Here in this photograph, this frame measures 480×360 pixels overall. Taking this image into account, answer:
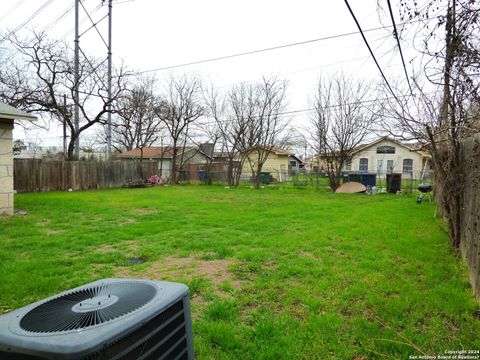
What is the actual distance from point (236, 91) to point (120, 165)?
8510 millimetres

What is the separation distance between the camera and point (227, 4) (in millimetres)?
5695

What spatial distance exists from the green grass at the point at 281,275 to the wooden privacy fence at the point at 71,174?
24.4 ft

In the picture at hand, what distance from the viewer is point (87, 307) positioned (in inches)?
44.3

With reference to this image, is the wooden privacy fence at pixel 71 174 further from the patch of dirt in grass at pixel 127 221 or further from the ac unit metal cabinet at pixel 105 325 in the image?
→ the ac unit metal cabinet at pixel 105 325

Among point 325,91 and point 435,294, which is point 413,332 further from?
point 325,91

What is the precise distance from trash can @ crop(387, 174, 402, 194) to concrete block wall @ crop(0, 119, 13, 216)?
50.2 ft

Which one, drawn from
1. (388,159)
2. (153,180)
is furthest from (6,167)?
(388,159)

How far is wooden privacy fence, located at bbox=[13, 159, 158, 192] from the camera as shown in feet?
42.7

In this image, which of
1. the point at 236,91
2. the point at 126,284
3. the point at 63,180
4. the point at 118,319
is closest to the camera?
the point at 118,319

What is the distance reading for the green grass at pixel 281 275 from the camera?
7.27 feet

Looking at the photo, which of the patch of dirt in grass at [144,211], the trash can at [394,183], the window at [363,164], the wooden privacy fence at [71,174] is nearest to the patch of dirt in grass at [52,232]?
the patch of dirt in grass at [144,211]

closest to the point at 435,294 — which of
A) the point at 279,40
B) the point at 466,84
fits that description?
the point at 466,84

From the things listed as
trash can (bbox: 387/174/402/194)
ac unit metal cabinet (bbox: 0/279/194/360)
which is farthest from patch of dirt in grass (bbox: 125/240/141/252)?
trash can (bbox: 387/174/402/194)

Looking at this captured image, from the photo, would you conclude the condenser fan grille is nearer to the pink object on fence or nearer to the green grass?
the green grass
